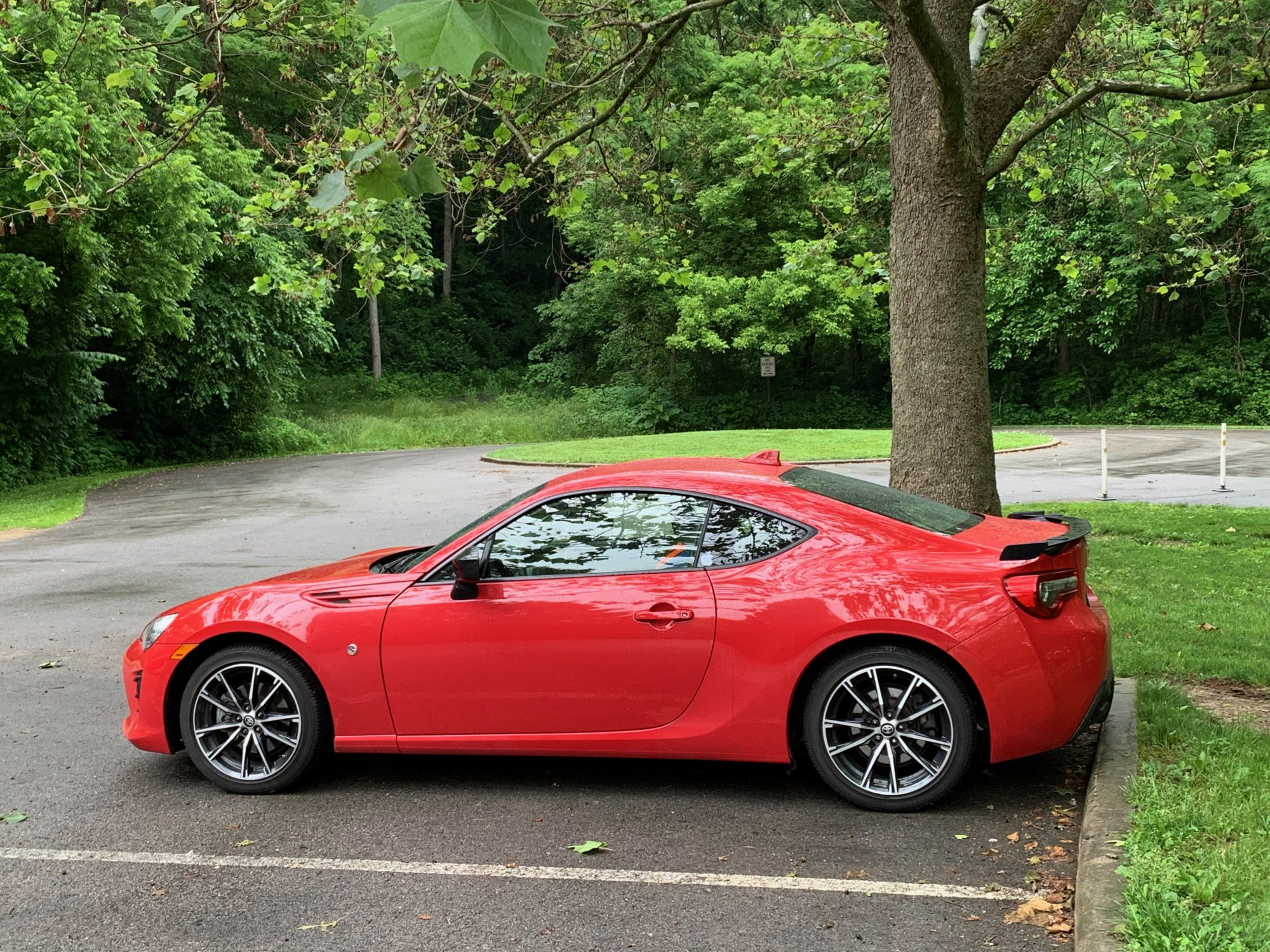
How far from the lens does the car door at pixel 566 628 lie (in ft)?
15.2

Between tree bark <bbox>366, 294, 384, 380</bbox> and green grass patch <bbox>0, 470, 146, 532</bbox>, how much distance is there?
2384cm

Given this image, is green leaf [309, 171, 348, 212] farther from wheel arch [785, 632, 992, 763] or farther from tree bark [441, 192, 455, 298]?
tree bark [441, 192, 455, 298]

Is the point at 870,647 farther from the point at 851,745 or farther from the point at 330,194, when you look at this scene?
the point at 330,194

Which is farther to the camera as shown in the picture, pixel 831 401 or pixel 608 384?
pixel 608 384

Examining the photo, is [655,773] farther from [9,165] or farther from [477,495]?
[9,165]

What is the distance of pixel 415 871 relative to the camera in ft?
13.4

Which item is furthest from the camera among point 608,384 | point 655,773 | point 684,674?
point 608,384

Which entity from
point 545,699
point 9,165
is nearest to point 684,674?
point 545,699

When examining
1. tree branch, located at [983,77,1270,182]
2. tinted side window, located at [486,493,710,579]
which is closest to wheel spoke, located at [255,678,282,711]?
tinted side window, located at [486,493,710,579]

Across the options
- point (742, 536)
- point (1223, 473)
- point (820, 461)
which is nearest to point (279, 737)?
point (742, 536)

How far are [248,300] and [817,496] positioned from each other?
27515 millimetres

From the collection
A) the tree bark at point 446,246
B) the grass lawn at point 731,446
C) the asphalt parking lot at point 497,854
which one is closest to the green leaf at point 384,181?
the asphalt parking lot at point 497,854

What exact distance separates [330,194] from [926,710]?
3061 mm

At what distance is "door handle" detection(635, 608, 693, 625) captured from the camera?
4594 millimetres
